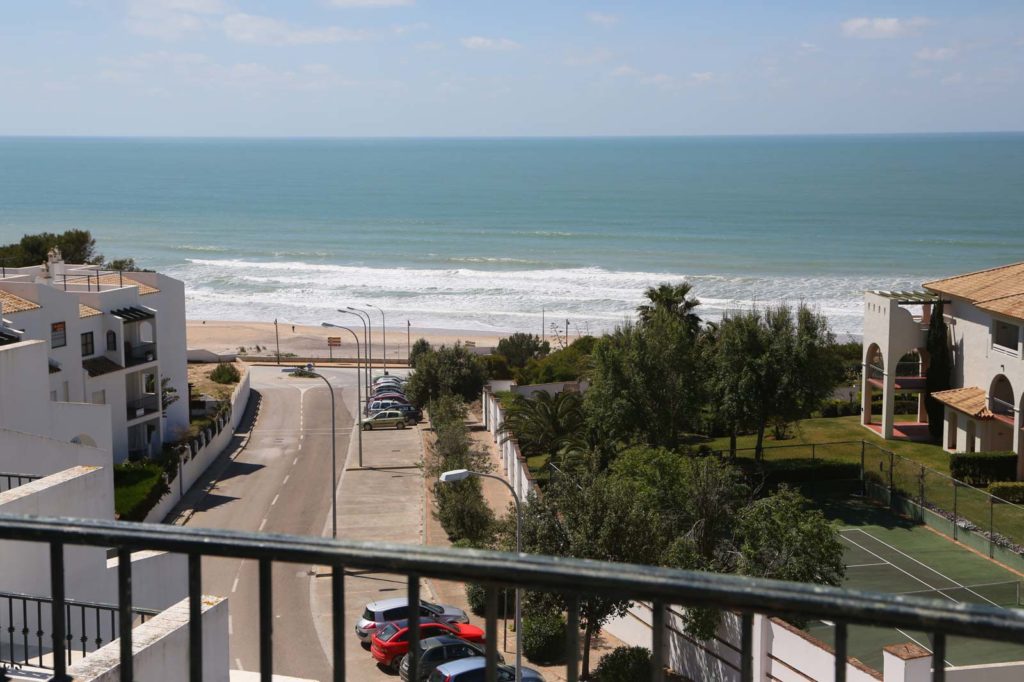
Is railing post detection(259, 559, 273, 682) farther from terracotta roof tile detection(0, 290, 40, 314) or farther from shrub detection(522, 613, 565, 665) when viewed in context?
terracotta roof tile detection(0, 290, 40, 314)

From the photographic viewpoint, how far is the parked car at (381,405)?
5362cm

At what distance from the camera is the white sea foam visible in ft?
289

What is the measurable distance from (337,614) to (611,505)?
66.9 ft

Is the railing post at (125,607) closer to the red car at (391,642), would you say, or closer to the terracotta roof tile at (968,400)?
the red car at (391,642)

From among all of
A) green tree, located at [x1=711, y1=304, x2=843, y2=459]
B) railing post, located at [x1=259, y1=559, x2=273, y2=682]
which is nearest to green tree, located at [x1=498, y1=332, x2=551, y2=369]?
green tree, located at [x1=711, y1=304, x2=843, y2=459]

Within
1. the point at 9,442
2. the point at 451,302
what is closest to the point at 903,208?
the point at 451,302

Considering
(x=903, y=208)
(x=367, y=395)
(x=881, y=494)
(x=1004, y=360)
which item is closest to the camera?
(x=881, y=494)

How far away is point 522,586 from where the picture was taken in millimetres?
2756

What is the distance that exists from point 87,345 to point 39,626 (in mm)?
35662

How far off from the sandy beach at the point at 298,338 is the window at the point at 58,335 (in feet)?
113

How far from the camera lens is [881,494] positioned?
34844mm

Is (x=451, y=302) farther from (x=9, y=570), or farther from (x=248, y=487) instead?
(x=9, y=570)

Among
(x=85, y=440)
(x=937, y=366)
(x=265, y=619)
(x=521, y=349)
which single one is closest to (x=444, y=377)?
(x=521, y=349)

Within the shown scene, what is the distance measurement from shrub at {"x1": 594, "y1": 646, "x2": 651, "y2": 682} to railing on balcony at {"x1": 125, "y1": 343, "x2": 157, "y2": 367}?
2698 cm
